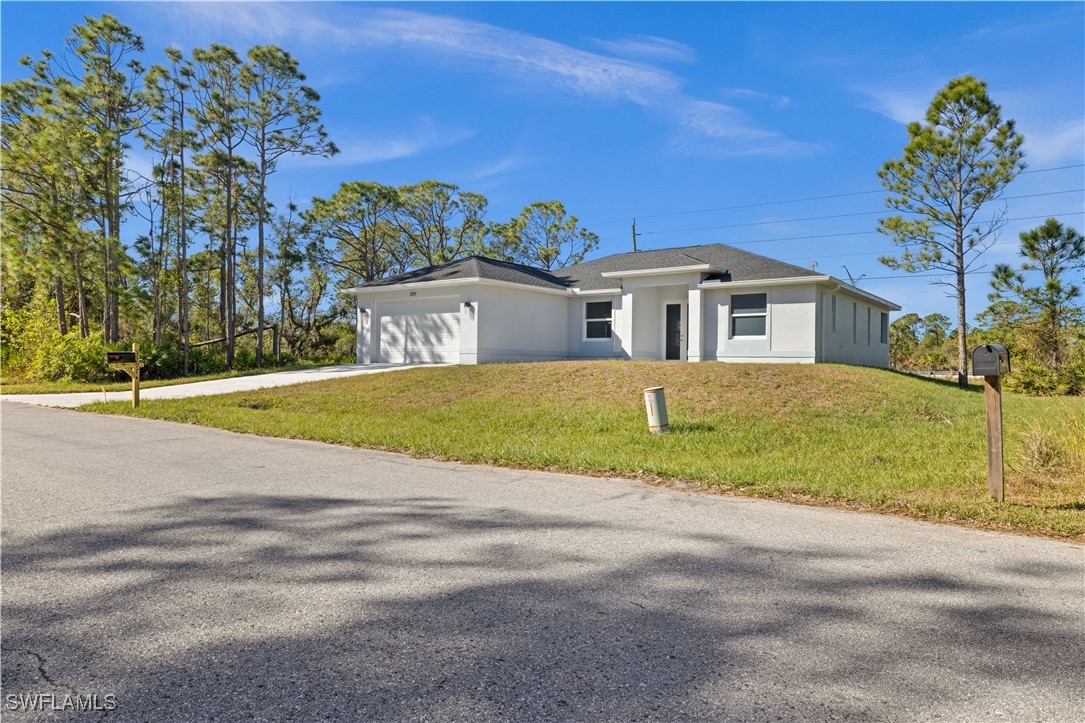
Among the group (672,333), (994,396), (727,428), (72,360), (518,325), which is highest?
(518,325)

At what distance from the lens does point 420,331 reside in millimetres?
22141

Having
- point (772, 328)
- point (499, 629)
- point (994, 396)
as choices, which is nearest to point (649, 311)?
point (772, 328)

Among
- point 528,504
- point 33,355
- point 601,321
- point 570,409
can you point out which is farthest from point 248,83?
point 528,504

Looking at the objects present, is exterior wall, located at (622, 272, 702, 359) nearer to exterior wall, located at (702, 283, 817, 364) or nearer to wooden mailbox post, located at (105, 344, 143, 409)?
exterior wall, located at (702, 283, 817, 364)

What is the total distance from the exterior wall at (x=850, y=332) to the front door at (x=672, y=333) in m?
4.52

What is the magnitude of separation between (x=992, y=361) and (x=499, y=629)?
495 cm

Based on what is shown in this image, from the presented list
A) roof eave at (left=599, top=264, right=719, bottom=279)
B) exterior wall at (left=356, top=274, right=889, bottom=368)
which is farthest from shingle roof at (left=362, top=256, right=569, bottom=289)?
roof eave at (left=599, top=264, right=719, bottom=279)

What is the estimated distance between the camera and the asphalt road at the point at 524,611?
235cm

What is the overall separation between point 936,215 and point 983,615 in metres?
25.3

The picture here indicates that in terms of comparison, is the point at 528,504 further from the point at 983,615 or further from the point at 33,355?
the point at 33,355

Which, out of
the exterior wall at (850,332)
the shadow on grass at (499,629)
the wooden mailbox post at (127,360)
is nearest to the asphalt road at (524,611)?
the shadow on grass at (499,629)

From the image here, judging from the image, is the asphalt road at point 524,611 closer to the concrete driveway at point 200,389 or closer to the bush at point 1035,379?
the concrete driveway at point 200,389

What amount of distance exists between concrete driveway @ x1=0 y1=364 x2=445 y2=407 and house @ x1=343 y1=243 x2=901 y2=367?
2.48 metres

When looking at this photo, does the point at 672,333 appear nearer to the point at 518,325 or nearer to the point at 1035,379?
the point at 518,325
